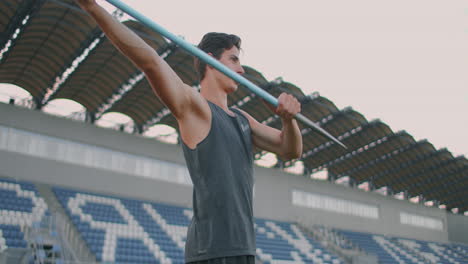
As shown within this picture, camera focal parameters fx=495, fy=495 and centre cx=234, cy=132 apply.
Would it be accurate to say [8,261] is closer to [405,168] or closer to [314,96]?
[314,96]

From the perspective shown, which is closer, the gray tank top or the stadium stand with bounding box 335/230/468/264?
the gray tank top

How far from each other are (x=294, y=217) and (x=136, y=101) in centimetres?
1322

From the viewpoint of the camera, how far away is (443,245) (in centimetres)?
4156

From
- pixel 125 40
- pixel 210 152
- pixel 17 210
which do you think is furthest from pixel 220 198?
pixel 17 210

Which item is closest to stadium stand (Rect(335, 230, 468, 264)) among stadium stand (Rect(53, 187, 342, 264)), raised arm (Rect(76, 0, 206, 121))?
stadium stand (Rect(53, 187, 342, 264))

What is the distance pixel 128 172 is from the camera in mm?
24844

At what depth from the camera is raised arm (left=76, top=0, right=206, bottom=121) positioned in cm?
227

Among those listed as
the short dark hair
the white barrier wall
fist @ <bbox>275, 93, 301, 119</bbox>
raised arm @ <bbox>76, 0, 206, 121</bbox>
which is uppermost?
the white barrier wall

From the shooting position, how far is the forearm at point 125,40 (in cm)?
228

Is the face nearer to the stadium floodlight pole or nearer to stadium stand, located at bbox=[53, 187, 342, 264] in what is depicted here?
the stadium floodlight pole

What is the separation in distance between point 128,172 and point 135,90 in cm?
421

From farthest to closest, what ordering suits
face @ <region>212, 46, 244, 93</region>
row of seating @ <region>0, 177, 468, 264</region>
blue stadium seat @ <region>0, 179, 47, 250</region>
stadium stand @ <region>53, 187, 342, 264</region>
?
stadium stand @ <region>53, 187, 342, 264</region> → row of seating @ <region>0, 177, 468, 264</region> → blue stadium seat @ <region>0, 179, 47, 250</region> → face @ <region>212, 46, 244, 93</region>

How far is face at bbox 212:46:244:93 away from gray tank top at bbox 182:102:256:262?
0.32m

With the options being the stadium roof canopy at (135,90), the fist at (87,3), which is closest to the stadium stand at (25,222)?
the stadium roof canopy at (135,90)
